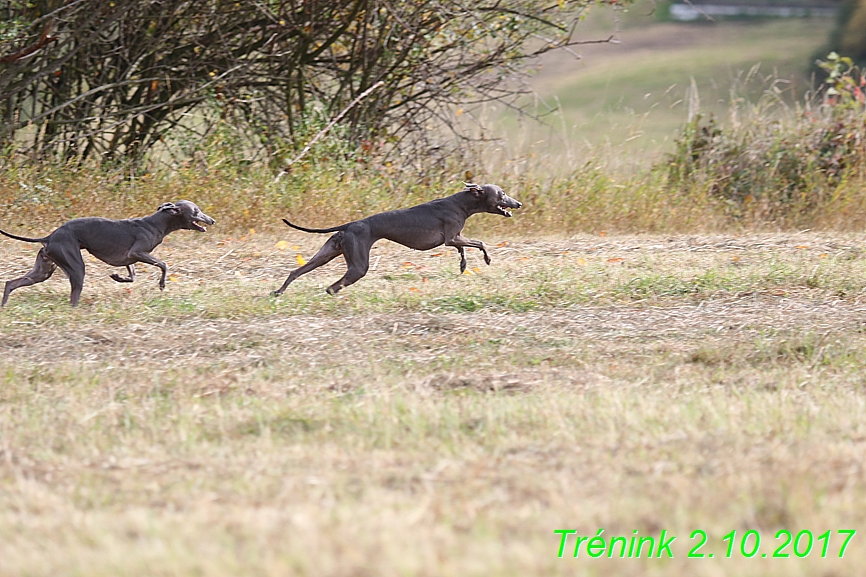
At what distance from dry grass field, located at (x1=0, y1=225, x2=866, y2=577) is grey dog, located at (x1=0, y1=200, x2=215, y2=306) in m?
0.21

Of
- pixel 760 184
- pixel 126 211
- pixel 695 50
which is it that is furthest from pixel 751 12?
pixel 126 211

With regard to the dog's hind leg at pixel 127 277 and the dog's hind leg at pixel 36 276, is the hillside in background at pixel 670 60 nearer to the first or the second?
the dog's hind leg at pixel 127 277

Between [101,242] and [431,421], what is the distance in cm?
323

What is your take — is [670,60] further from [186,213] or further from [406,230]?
[186,213]

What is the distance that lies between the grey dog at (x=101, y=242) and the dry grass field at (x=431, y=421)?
208 millimetres

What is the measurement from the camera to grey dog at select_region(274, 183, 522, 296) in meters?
6.96

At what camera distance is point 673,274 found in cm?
779

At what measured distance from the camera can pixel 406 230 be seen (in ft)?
23.6

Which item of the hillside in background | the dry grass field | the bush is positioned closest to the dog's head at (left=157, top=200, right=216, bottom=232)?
the dry grass field

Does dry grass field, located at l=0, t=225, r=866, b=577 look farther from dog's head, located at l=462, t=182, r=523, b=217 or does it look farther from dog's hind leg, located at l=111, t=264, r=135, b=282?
dog's head, located at l=462, t=182, r=523, b=217

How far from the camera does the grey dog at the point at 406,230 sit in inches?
274

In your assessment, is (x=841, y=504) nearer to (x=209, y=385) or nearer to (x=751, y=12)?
(x=209, y=385)

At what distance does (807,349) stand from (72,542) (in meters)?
3.92

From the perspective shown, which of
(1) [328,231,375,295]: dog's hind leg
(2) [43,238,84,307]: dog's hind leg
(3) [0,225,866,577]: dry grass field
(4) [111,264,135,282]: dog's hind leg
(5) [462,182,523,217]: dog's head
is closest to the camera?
(3) [0,225,866,577]: dry grass field
